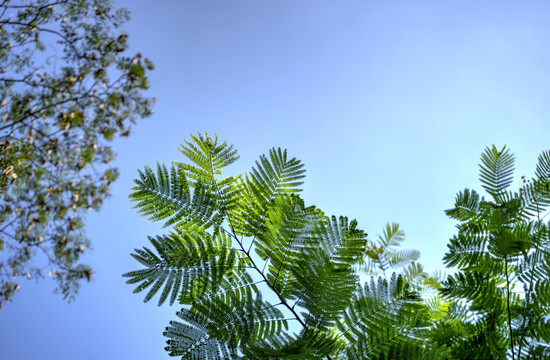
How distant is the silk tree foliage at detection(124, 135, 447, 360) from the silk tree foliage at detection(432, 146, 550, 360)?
476 millimetres

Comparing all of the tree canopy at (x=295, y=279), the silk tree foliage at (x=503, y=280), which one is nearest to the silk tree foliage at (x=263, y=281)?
the tree canopy at (x=295, y=279)

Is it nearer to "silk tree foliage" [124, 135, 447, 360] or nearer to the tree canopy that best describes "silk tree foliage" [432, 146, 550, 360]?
the tree canopy

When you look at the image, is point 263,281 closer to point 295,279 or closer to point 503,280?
point 295,279

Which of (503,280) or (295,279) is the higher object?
(503,280)

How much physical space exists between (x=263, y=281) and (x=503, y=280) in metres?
1.08

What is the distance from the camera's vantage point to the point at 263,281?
116 centimetres

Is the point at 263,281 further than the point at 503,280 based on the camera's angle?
No

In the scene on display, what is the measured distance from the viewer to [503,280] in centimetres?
158

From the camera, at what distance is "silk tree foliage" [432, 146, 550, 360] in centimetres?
146

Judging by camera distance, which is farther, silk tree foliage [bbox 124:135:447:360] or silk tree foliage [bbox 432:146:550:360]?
silk tree foliage [bbox 432:146:550:360]

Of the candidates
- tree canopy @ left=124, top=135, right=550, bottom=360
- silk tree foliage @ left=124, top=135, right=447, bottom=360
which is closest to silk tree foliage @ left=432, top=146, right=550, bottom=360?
tree canopy @ left=124, top=135, right=550, bottom=360

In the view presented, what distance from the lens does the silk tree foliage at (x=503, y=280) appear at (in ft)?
4.80

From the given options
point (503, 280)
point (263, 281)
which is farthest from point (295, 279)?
point (503, 280)

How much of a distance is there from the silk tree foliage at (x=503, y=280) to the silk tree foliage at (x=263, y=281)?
48 centimetres
